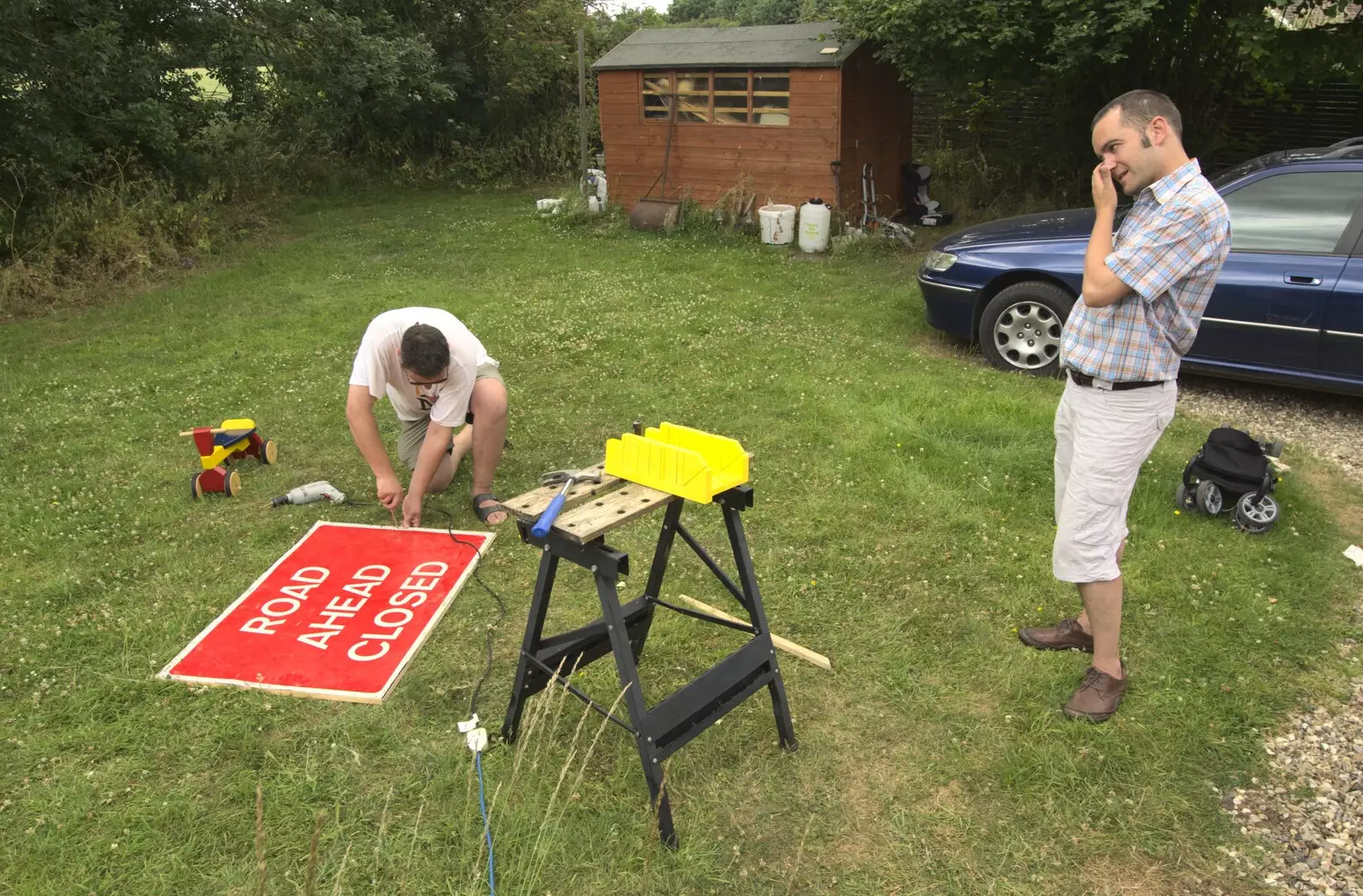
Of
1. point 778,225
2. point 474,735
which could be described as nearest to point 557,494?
point 474,735

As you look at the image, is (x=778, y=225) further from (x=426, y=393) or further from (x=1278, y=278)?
(x=426, y=393)

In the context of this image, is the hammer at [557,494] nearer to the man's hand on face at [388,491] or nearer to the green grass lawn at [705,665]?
the green grass lawn at [705,665]

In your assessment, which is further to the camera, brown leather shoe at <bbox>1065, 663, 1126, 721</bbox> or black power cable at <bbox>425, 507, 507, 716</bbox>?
black power cable at <bbox>425, 507, 507, 716</bbox>

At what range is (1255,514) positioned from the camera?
4.57 meters

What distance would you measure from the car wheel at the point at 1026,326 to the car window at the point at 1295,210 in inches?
45.6

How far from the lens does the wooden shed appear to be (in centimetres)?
1161

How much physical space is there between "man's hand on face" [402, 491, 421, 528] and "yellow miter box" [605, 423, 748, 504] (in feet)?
6.26

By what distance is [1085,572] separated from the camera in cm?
325

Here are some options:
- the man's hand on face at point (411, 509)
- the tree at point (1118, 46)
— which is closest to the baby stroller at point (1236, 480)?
the man's hand on face at point (411, 509)

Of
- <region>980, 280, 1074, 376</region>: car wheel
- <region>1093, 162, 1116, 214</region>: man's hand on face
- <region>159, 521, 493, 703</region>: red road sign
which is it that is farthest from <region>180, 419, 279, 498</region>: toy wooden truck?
<region>980, 280, 1074, 376</region>: car wheel

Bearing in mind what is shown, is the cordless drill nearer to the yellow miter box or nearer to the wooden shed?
the yellow miter box

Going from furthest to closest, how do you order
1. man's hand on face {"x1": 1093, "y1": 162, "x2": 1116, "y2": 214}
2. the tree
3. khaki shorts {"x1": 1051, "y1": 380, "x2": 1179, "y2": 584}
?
the tree < khaki shorts {"x1": 1051, "y1": 380, "x2": 1179, "y2": 584} < man's hand on face {"x1": 1093, "y1": 162, "x2": 1116, "y2": 214}

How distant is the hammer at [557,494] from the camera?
9.00 feet

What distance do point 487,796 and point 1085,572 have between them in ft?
7.39
